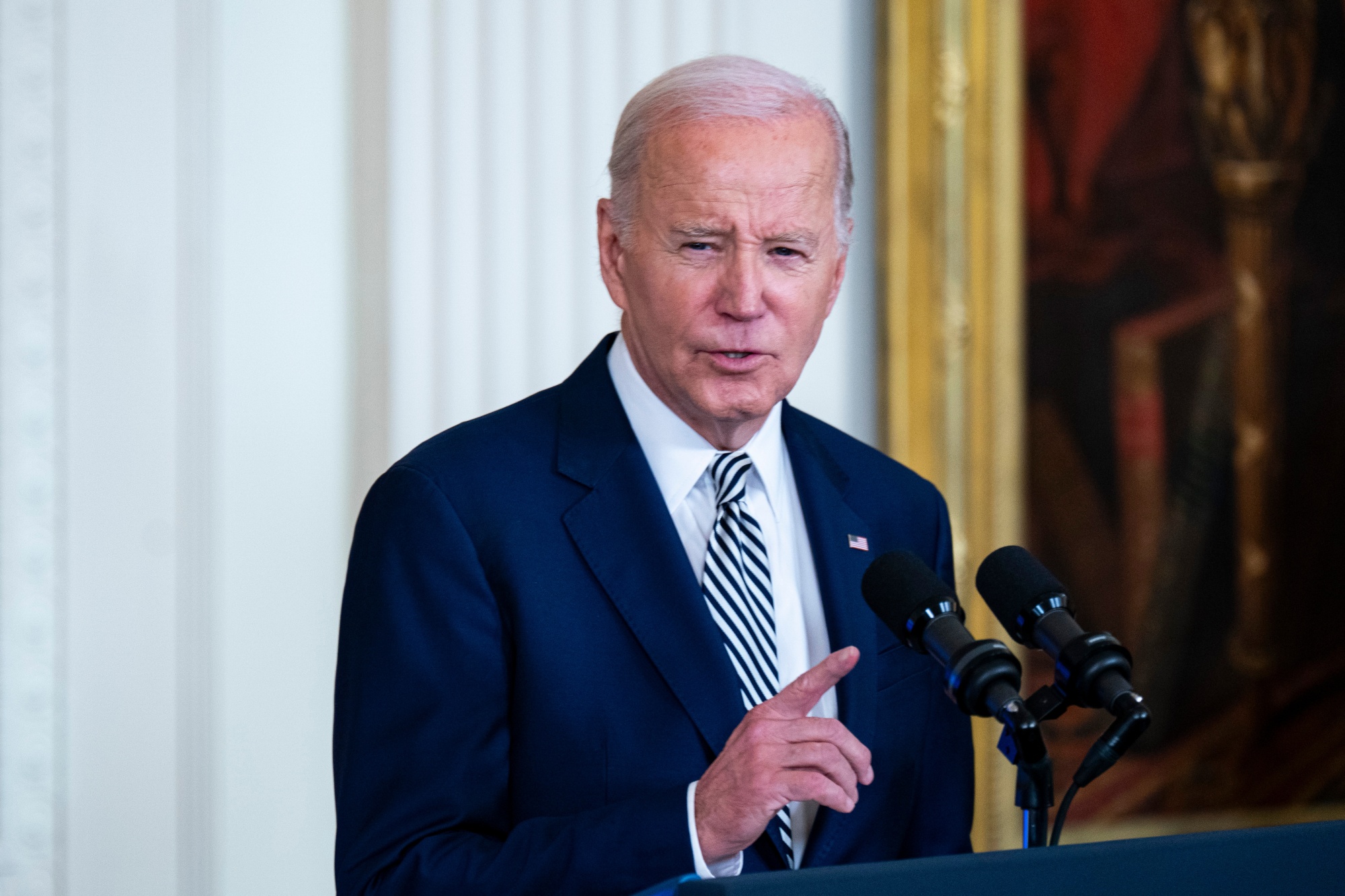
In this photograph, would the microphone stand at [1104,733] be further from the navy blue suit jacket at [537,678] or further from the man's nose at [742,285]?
the man's nose at [742,285]

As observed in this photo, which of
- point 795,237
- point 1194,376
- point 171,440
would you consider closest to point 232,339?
point 171,440

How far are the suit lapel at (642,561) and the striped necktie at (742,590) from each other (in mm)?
40

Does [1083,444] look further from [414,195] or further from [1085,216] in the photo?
[414,195]

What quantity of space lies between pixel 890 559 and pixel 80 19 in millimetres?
2108

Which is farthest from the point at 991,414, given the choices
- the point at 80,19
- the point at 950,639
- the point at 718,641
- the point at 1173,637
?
the point at 80,19

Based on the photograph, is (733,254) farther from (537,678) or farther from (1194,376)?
(1194,376)

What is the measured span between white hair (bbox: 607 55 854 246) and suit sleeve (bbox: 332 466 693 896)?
512mm

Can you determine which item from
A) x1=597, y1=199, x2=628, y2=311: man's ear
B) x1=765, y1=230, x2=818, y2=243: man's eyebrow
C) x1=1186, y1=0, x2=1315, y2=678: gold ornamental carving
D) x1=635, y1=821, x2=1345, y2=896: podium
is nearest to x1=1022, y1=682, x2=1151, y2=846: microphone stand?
x1=635, y1=821, x2=1345, y2=896: podium

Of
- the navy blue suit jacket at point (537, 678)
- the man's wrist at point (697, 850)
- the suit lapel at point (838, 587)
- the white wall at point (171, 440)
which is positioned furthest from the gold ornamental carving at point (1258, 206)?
the man's wrist at point (697, 850)

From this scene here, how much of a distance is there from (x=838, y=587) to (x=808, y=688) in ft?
1.68

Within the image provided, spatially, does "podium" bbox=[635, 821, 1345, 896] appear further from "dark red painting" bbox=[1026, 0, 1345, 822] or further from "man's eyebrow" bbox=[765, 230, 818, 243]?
"dark red painting" bbox=[1026, 0, 1345, 822]

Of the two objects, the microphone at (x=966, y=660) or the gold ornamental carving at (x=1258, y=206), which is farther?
the gold ornamental carving at (x=1258, y=206)

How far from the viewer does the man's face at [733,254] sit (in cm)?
175

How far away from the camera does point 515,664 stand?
5.69ft
